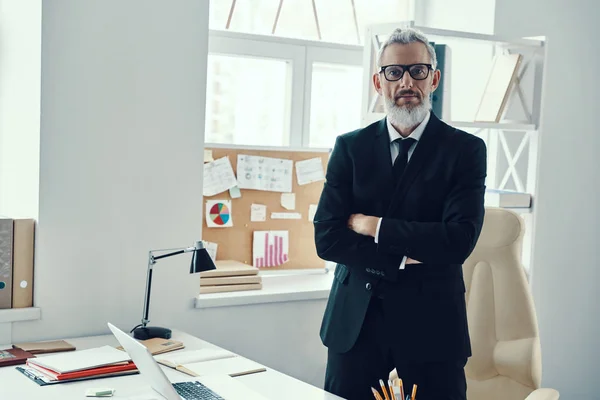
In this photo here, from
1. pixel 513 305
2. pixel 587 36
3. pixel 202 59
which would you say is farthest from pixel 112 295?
pixel 587 36

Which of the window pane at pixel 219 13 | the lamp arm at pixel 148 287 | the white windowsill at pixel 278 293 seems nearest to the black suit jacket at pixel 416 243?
the lamp arm at pixel 148 287

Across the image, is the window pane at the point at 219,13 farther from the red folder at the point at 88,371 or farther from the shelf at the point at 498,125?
the red folder at the point at 88,371

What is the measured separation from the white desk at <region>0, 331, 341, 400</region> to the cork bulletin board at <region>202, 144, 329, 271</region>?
43.2 inches

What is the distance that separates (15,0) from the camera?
2.70 m

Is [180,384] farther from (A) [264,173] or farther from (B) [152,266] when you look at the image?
(A) [264,173]

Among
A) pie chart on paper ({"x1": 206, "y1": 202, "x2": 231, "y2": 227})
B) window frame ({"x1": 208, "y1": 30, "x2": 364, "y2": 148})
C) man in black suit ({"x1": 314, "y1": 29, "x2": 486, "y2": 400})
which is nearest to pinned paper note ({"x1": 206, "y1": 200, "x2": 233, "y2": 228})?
pie chart on paper ({"x1": 206, "y1": 202, "x2": 231, "y2": 227})

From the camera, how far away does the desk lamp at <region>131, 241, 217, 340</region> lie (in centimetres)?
251

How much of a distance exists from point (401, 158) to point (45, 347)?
Answer: 125cm

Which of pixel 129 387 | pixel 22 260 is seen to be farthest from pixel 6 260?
pixel 129 387

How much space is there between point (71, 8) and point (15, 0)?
0.28 metres

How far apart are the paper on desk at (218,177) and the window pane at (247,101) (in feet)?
0.42

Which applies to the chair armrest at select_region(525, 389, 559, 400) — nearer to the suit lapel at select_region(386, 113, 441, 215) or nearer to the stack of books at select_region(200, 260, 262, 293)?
the suit lapel at select_region(386, 113, 441, 215)

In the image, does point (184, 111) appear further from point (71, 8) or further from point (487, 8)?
point (487, 8)

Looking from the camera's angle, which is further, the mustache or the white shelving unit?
the white shelving unit
